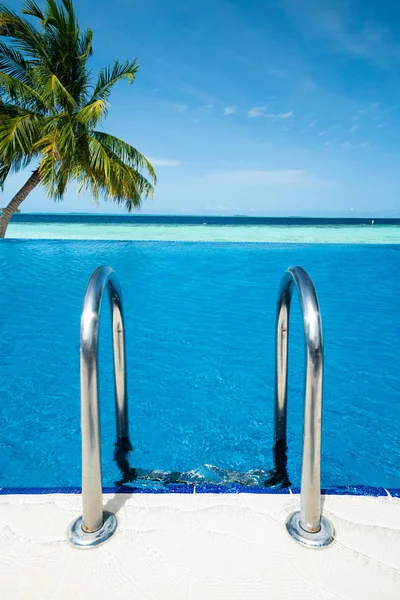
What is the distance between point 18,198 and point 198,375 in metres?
10.1

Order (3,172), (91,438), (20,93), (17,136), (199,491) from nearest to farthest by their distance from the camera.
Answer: (91,438) < (199,491) < (17,136) < (20,93) < (3,172)

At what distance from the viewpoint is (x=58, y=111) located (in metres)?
11.8

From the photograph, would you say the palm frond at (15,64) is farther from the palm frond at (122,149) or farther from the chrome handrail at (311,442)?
the chrome handrail at (311,442)

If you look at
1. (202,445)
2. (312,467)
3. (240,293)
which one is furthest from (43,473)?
(240,293)

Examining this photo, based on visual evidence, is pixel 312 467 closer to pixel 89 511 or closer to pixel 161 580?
pixel 161 580

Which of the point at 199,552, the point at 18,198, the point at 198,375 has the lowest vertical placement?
the point at 198,375

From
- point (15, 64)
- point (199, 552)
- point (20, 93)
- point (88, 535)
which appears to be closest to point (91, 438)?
point (88, 535)

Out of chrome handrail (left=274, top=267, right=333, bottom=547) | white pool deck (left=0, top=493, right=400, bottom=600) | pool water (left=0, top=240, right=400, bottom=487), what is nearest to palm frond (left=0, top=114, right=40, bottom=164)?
pool water (left=0, top=240, right=400, bottom=487)

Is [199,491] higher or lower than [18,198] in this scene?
lower

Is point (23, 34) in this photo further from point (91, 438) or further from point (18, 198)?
point (91, 438)

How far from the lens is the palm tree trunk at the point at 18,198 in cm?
1140

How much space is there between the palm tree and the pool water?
4.58 m

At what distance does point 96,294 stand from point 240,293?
5382mm

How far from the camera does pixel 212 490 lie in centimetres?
136
